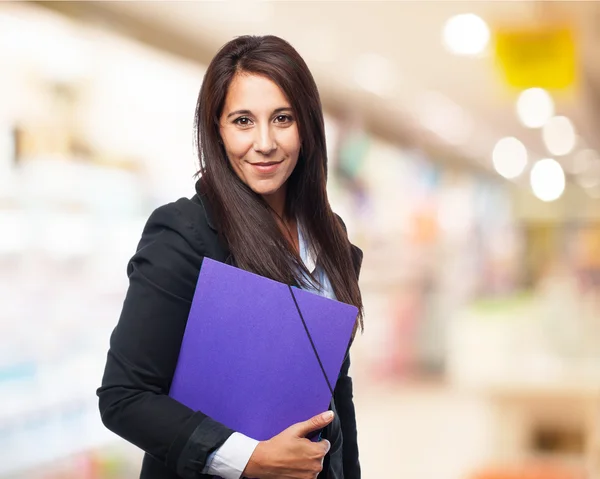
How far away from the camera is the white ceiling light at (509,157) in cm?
1279

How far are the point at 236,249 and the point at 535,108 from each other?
8.31 m

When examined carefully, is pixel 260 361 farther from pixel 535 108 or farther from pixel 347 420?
pixel 535 108

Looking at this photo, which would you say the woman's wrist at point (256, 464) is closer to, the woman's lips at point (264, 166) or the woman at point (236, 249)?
the woman at point (236, 249)

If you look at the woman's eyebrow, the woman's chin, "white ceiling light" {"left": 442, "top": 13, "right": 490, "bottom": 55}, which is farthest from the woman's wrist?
"white ceiling light" {"left": 442, "top": 13, "right": 490, "bottom": 55}

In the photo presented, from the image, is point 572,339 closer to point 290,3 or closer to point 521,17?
point 521,17

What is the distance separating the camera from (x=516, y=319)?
5047 millimetres

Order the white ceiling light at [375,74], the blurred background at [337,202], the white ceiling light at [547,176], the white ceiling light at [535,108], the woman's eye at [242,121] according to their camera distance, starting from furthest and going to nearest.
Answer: the white ceiling light at [547,176], the white ceiling light at [535,108], the white ceiling light at [375,74], the blurred background at [337,202], the woman's eye at [242,121]

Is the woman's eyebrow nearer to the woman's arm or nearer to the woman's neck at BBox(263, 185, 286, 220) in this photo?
the woman's neck at BBox(263, 185, 286, 220)

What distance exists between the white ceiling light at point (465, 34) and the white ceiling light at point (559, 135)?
3.97 m

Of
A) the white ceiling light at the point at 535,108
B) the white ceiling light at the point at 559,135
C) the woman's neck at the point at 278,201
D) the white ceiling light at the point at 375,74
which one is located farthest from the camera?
the white ceiling light at the point at 559,135

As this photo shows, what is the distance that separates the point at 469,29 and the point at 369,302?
3445mm

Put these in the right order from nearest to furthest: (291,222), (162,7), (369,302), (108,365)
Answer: (108,365)
(291,222)
(162,7)
(369,302)

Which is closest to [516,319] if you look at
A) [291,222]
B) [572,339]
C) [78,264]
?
[572,339]

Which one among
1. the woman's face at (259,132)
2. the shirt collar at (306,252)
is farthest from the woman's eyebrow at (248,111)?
the shirt collar at (306,252)
